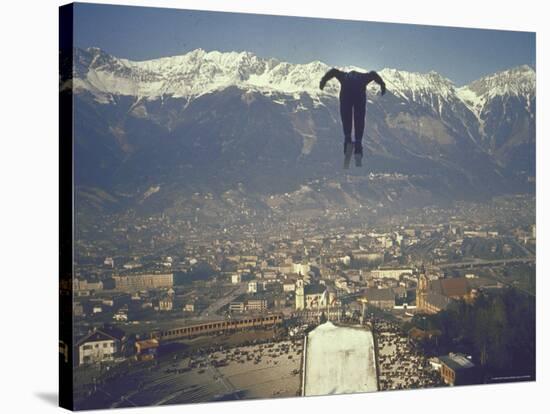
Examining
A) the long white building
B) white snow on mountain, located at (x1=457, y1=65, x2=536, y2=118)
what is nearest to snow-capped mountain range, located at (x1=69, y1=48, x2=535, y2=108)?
white snow on mountain, located at (x1=457, y1=65, x2=536, y2=118)

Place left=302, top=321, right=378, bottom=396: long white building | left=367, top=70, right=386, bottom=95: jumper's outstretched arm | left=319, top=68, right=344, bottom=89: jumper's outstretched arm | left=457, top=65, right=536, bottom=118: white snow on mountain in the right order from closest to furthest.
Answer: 1. left=302, top=321, right=378, bottom=396: long white building
2. left=319, top=68, right=344, bottom=89: jumper's outstretched arm
3. left=367, top=70, right=386, bottom=95: jumper's outstretched arm
4. left=457, top=65, right=536, bottom=118: white snow on mountain

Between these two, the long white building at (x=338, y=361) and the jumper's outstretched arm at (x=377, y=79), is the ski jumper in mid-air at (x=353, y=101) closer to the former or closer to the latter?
the jumper's outstretched arm at (x=377, y=79)

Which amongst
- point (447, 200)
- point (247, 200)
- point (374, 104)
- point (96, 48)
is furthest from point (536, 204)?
point (96, 48)

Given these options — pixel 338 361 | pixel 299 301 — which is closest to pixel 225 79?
pixel 299 301

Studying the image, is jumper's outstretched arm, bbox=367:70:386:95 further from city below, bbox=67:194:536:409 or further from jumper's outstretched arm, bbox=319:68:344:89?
city below, bbox=67:194:536:409

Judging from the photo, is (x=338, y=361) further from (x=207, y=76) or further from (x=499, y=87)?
(x=499, y=87)

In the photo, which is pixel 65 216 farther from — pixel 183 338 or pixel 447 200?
pixel 447 200

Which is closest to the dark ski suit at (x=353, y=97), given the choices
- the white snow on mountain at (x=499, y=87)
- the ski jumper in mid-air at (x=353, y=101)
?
the ski jumper in mid-air at (x=353, y=101)
